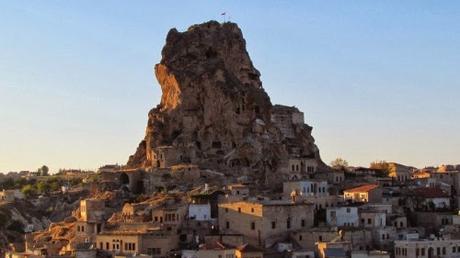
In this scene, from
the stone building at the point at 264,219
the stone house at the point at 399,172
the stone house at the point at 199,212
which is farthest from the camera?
the stone house at the point at 399,172

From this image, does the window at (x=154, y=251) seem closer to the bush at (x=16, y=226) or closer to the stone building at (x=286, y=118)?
the stone building at (x=286, y=118)

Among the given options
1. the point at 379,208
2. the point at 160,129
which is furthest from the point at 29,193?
the point at 379,208

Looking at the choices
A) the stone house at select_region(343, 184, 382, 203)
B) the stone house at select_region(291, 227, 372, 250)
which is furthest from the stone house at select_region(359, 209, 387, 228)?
the stone house at select_region(343, 184, 382, 203)

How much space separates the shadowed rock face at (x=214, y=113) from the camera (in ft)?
233

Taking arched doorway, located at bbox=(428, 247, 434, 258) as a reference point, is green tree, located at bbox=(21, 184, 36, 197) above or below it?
above

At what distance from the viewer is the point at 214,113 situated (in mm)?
73250

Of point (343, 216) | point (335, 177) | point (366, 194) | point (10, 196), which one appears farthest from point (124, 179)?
point (10, 196)

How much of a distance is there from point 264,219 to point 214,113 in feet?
61.6

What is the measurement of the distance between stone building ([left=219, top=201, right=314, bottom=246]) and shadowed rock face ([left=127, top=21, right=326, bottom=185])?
11.1 meters

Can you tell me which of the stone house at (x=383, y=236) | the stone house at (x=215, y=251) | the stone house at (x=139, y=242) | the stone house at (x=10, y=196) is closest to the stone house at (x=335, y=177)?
the stone house at (x=383, y=236)

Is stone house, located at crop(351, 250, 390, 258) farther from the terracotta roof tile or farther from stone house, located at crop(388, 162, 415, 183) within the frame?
stone house, located at crop(388, 162, 415, 183)

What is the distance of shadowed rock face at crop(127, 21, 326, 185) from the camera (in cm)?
7100

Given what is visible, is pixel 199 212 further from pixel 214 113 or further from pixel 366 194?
pixel 214 113

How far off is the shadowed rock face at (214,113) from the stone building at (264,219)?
11114mm
